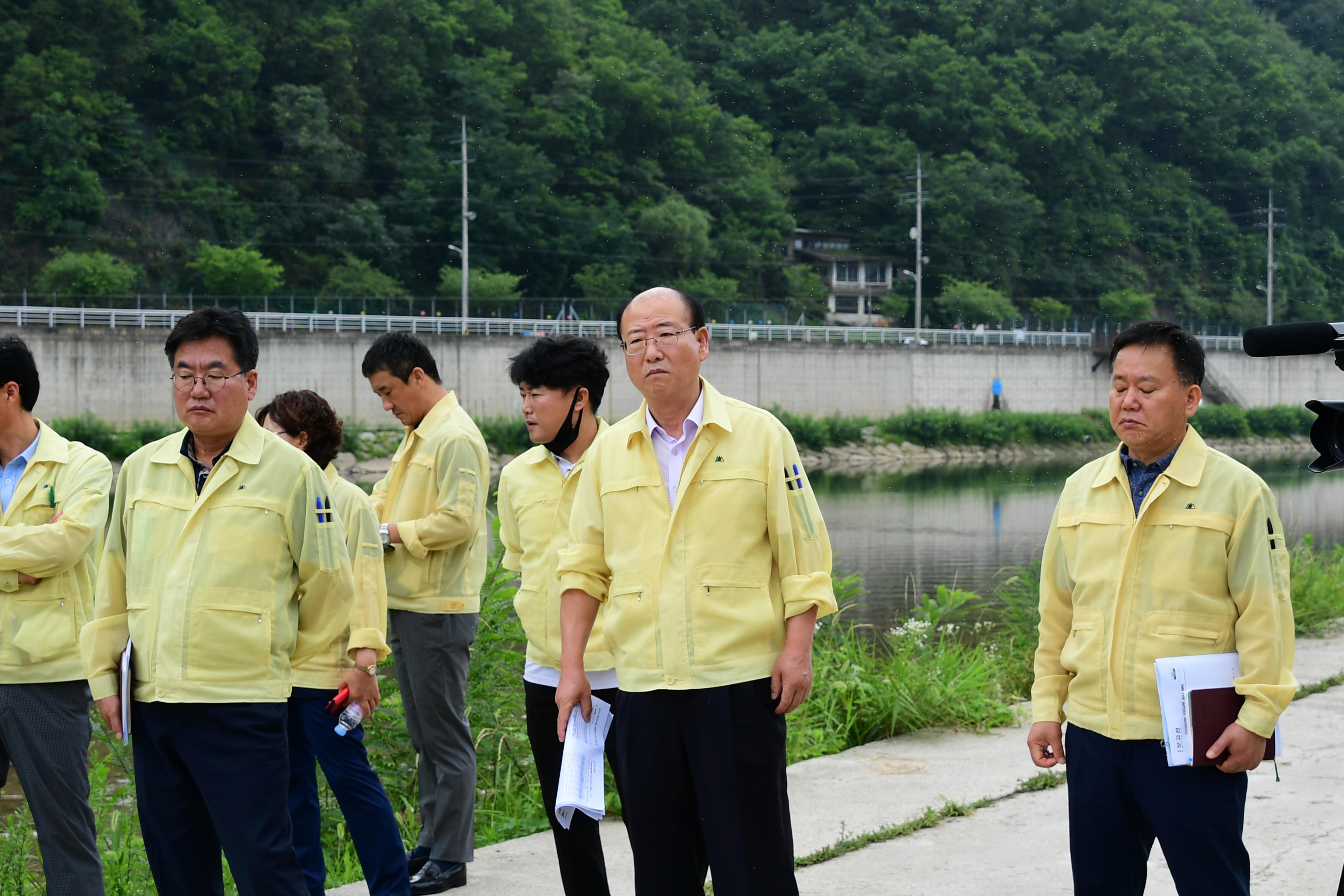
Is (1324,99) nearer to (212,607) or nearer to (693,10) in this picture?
(693,10)

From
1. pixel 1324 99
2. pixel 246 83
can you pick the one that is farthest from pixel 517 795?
pixel 1324 99

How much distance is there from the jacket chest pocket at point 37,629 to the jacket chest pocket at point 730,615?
192 centimetres

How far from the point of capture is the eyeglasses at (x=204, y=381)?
3393mm

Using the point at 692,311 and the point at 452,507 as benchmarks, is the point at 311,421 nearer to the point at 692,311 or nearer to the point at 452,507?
the point at 452,507

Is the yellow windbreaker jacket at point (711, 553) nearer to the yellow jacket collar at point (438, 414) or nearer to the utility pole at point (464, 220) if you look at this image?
the yellow jacket collar at point (438, 414)

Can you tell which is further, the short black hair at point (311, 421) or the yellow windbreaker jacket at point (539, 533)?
the short black hair at point (311, 421)

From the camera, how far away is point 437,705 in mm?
4605

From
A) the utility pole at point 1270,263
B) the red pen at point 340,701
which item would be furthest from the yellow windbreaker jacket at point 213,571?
the utility pole at point 1270,263

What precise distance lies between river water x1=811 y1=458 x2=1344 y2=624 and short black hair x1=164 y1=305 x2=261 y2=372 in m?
8.26

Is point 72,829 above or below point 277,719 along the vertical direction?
below

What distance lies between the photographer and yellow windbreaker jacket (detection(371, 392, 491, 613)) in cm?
462

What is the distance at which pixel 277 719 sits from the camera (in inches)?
132

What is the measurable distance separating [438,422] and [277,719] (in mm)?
1637

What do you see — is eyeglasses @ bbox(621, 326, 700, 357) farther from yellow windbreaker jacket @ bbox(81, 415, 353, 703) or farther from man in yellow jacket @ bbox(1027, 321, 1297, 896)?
man in yellow jacket @ bbox(1027, 321, 1297, 896)
